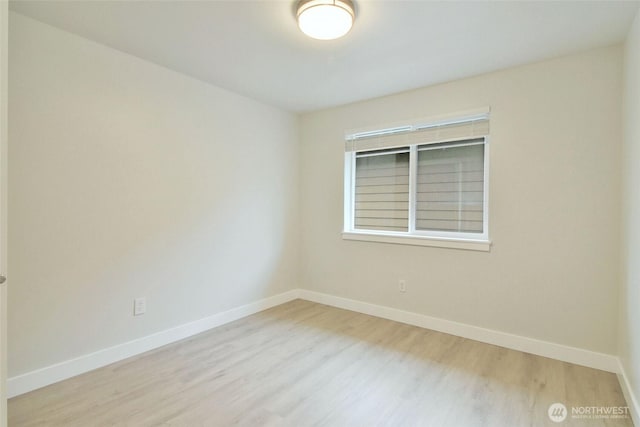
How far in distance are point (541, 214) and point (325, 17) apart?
7.23 ft

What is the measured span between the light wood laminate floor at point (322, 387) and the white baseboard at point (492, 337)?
8 centimetres

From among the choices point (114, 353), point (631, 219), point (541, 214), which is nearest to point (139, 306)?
point (114, 353)

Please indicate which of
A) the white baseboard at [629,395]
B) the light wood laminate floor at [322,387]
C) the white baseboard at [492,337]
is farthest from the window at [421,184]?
the white baseboard at [629,395]

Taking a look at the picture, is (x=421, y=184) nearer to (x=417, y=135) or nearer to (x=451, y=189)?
(x=451, y=189)

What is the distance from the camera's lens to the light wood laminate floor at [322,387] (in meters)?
1.83

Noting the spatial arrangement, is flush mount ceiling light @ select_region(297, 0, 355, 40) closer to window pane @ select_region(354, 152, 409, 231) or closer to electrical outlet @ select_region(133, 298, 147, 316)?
window pane @ select_region(354, 152, 409, 231)

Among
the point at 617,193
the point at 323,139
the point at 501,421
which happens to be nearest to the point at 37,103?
the point at 323,139

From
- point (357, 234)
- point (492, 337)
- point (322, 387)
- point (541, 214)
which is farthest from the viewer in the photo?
point (357, 234)

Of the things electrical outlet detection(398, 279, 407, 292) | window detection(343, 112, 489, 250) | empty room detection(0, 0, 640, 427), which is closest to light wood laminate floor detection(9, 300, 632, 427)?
empty room detection(0, 0, 640, 427)

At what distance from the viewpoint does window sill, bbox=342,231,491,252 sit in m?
2.86

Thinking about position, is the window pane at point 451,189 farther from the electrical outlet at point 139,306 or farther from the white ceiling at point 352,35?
the electrical outlet at point 139,306

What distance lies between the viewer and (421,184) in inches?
132

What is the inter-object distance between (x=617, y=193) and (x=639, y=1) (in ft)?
3.95

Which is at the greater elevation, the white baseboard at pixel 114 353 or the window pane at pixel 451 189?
the window pane at pixel 451 189
